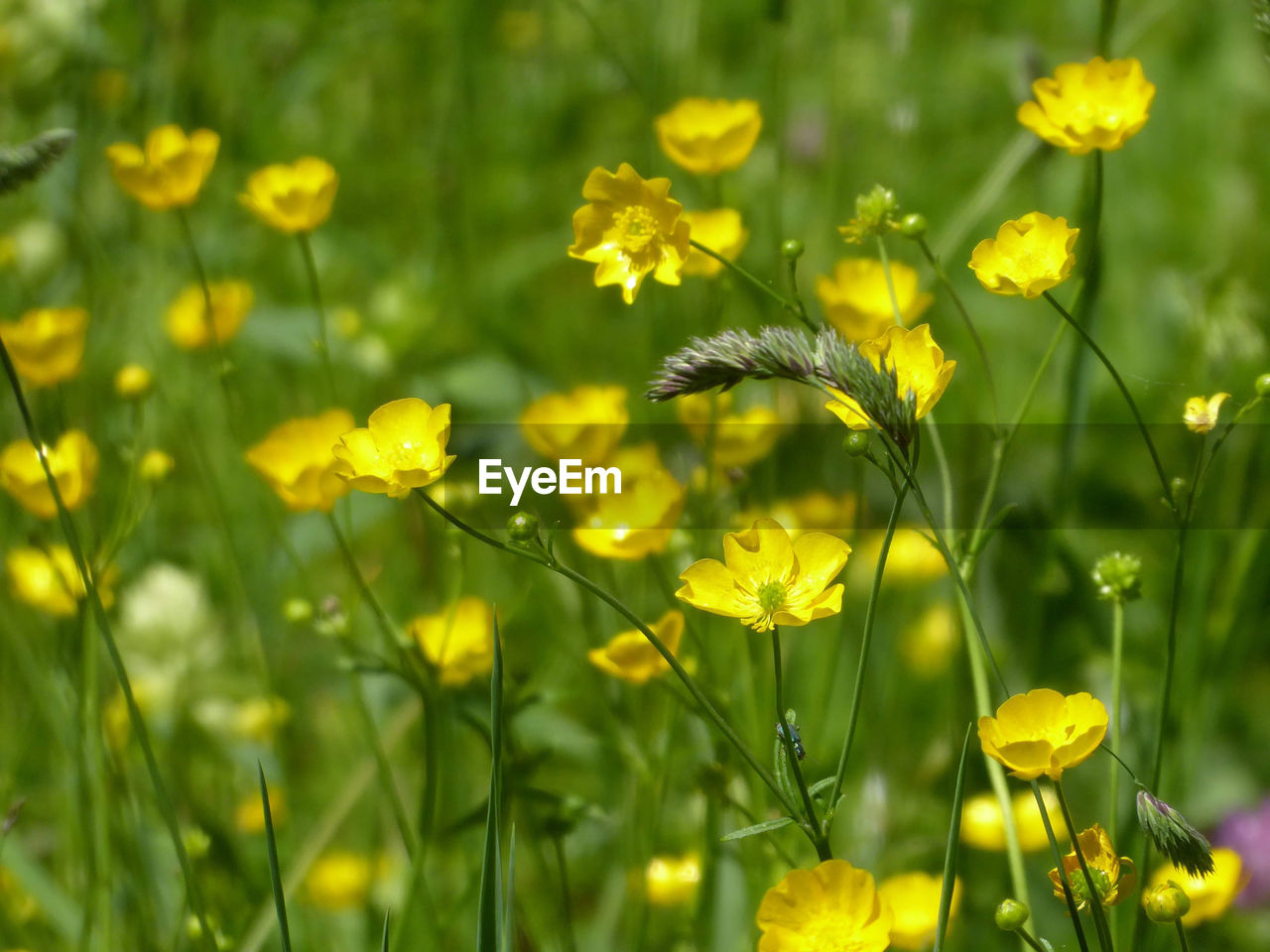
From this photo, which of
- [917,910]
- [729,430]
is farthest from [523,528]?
[917,910]

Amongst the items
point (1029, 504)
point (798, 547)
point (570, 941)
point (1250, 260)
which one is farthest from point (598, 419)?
point (1250, 260)

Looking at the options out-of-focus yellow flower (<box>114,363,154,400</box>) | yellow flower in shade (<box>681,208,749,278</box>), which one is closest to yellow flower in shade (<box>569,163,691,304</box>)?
yellow flower in shade (<box>681,208,749,278</box>)

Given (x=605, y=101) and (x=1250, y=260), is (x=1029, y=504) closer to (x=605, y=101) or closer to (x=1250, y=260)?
(x=1250, y=260)

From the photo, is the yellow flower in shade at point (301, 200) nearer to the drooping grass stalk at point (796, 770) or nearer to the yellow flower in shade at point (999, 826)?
the drooping grass stalk at point (796, 770)

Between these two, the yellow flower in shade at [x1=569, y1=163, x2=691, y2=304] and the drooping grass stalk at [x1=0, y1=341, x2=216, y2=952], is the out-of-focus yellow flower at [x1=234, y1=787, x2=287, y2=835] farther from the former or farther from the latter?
the yellow flower in shade at [x1=569, y1=163, x2=691, y2=304]

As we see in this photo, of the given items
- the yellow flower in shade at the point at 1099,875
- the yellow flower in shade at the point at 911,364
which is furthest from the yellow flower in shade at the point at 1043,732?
the yellow flower in shade at the point at 911,364

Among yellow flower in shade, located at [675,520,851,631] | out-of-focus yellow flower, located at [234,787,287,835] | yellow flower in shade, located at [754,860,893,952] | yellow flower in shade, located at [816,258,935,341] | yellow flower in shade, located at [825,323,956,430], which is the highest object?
yellow flower in shade, located at [825,323,956,430]

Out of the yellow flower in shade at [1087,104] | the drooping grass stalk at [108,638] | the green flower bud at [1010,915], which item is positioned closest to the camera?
the green flower bud at [1010,915]
